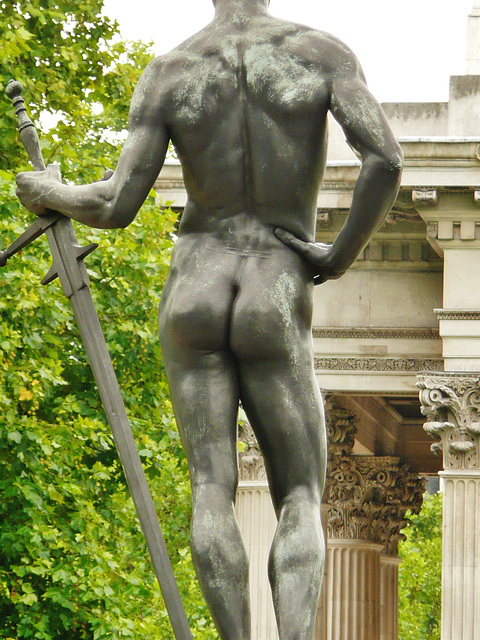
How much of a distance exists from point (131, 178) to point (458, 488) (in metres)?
13.6

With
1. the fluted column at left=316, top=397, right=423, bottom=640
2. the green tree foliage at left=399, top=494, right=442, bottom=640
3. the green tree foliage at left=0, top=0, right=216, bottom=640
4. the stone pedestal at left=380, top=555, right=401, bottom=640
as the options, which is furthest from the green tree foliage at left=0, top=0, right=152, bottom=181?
the green tree foliage at left=399, top=494, right=442, bottom=640

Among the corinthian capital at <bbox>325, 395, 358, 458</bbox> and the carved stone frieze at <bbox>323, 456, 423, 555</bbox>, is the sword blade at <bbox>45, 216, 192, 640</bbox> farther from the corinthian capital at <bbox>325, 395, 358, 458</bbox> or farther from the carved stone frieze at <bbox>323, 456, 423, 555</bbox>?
the carved stone frieze at <bbox>323, 456, 423, 555</bbox>

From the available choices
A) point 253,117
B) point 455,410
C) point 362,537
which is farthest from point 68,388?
point 253,117

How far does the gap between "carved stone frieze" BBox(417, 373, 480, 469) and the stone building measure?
11 millimetres

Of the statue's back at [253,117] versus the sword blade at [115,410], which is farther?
the statue's back at [253,117]

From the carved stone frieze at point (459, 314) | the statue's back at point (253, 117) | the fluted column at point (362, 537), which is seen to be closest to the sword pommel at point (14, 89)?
the statue's back at point (253, 117)

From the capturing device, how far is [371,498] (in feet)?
87.6

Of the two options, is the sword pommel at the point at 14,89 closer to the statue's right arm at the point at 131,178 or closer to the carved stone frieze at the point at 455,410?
the statue's right arm at the point at 131,178

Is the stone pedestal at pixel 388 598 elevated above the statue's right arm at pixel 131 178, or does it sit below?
above

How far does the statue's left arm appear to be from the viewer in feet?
18.2

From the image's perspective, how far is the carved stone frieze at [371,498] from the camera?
2536 centimetres

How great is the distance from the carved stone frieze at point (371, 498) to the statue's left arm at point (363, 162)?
60.6 ft

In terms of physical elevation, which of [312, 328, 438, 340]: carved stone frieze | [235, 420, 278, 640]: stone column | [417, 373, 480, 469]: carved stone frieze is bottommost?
[235, 420, 278, 640]: stone column

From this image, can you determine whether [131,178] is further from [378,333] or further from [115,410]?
[378,333]
